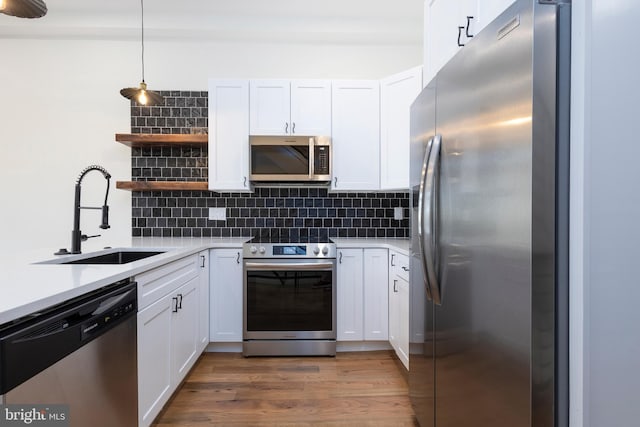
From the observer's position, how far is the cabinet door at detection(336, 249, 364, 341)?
262 cm

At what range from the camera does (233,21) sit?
300 cm

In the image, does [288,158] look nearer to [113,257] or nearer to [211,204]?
[211,204]

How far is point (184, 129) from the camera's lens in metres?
3.06

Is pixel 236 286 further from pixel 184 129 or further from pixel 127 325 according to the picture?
pixel 184 129

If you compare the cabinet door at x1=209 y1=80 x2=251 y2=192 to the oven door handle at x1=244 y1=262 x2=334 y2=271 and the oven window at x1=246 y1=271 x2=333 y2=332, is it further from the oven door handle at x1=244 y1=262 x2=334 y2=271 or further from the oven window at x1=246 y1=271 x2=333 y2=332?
the oven window at x1=246 y1=271 x2=333 y2=332

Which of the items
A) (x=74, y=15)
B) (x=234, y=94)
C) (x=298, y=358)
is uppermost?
(x=74, y=15)

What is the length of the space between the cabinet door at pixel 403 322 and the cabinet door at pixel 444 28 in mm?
1384

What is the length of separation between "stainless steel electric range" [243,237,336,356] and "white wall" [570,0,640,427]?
75.2 inches

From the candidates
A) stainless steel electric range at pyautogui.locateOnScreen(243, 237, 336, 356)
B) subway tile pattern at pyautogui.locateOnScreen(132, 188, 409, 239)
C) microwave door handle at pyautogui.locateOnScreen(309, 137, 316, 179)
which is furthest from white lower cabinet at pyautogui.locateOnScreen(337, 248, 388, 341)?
microwave door handle at pyautogui.locateOnScreen(309, 137, 316, 179)

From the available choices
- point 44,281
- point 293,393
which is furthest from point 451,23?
point 293,393

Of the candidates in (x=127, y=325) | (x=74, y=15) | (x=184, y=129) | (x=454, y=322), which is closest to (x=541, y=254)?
(x=454, y=322)

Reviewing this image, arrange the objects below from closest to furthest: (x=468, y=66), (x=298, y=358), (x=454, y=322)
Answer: (x=468, y=66) → (x=454, y=322) → (x=298, y=358)

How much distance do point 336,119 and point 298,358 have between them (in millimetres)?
2081

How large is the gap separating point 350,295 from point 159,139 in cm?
218
